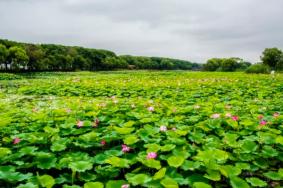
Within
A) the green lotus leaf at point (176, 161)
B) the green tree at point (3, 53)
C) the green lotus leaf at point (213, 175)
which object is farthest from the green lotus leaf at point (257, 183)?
the green tree at point (3, 53)

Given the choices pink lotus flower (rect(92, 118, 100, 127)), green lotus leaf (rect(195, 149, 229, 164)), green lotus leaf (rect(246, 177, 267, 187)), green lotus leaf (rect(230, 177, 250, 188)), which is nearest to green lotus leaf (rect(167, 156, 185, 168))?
green lotus leaf (rect(195, 149, 229, 164))

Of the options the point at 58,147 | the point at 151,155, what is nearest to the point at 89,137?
the point at 58,147

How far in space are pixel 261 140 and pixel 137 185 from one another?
1.69 m

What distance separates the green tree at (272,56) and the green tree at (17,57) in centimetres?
4680

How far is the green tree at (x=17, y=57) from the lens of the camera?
160ft

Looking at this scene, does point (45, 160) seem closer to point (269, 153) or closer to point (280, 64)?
point (269, 153)

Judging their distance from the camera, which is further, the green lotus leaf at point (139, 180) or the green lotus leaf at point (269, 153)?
the green lotus leaf at point (269, 153)

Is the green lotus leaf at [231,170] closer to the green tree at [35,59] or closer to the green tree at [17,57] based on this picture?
the green tree at [17,57]

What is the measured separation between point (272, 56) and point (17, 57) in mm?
48950

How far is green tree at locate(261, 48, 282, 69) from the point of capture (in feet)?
206

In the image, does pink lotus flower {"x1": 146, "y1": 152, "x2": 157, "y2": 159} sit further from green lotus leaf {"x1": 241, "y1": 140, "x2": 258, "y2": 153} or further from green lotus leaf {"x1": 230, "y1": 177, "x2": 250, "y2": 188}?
green lotus leaf {"x1": 241, "y1": 140, "x2": 258, "y2": 153}

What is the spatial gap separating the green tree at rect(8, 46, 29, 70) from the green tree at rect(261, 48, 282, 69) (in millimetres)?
46805

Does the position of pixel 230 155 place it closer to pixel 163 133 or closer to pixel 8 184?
pixel 163 133

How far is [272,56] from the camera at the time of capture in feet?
207
